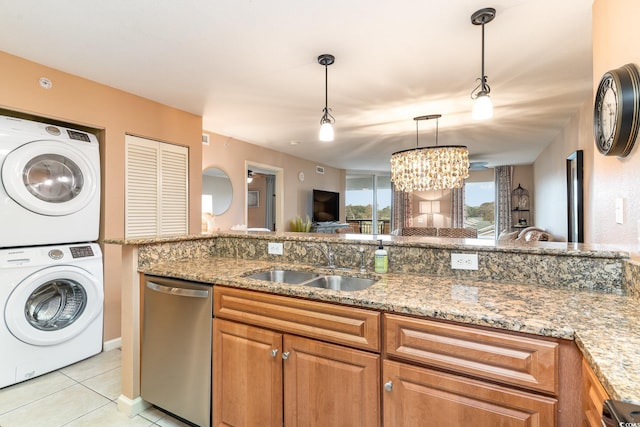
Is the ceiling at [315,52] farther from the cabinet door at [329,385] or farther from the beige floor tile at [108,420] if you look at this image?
the beige floor tile at [108,420]

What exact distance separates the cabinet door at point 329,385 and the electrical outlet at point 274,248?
796 mm

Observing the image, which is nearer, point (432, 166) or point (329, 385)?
point (329, 385)

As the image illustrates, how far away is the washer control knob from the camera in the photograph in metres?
2.39

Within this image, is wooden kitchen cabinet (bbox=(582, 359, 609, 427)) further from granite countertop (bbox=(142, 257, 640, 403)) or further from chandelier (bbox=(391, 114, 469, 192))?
chandelier (bbox=(391, 114, 469, 192))

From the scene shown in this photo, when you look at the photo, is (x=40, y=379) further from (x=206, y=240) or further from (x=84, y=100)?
(x=84, y=100)

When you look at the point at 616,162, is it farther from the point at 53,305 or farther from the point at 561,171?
the point at 53,305

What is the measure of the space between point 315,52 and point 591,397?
7.56 feet

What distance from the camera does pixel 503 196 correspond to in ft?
25.8

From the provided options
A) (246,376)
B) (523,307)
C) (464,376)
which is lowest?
(246,376)

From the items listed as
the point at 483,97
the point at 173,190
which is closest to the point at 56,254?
the point at 173,190

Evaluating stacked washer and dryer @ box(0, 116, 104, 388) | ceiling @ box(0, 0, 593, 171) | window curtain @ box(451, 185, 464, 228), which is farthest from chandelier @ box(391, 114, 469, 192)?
window curtain @ box(451, 185, 464, 228)

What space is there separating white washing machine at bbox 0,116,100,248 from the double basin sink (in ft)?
5.81

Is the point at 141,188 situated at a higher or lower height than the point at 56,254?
higher

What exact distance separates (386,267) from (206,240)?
4.54ft
